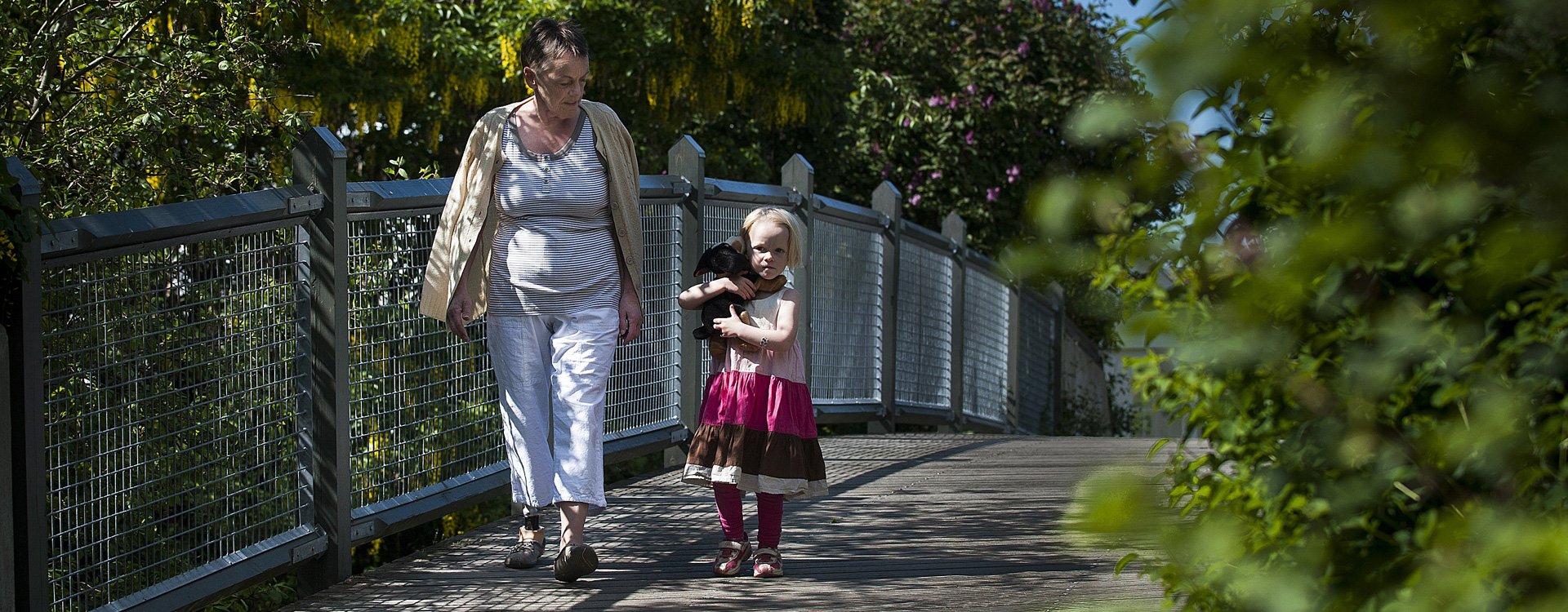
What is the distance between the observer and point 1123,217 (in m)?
1.65

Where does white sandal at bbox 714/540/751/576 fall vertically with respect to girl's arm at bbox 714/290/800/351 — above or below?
below

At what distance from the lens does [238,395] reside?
4.48 meters

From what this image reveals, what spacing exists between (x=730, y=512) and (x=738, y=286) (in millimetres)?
696

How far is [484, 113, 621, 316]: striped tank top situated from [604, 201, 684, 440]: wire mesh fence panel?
6.05 ft

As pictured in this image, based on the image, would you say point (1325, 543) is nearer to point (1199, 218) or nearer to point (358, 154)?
point (1199, 218)

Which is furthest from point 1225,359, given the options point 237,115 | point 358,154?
point 358,154

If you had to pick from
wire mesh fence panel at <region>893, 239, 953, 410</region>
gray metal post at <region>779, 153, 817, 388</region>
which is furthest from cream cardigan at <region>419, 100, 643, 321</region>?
wire mesh fence panel at <region>893, 239, 953, 410</region>

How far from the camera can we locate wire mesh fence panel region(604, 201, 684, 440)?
705 centimetres

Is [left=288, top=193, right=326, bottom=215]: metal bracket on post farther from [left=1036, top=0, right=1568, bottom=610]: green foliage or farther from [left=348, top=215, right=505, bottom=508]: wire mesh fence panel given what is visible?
[left=1036, top=0, right=1568, bottom=610]: green foliage

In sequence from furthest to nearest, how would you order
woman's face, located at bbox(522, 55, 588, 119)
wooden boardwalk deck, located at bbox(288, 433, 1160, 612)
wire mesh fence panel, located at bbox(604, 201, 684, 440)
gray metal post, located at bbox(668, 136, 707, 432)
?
gray metal post, located at bbox(668, 136, 707, 432) < wire mesh fence panel, located at bbox(604, 201, 684, 440) < woman's face, located at bbox(522, 55, 588, 119) < wooden boardwalk deck, located at bbox(288, 433, 1160, 612)

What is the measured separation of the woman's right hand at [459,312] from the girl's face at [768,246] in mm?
884

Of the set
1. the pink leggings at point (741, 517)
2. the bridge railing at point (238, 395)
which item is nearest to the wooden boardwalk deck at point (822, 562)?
the pink leggings at point (741, 517)

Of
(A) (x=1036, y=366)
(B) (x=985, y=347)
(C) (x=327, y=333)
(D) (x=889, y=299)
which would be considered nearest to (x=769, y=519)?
(C) (x=327, y=333)

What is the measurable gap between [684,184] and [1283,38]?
6.19 metres
